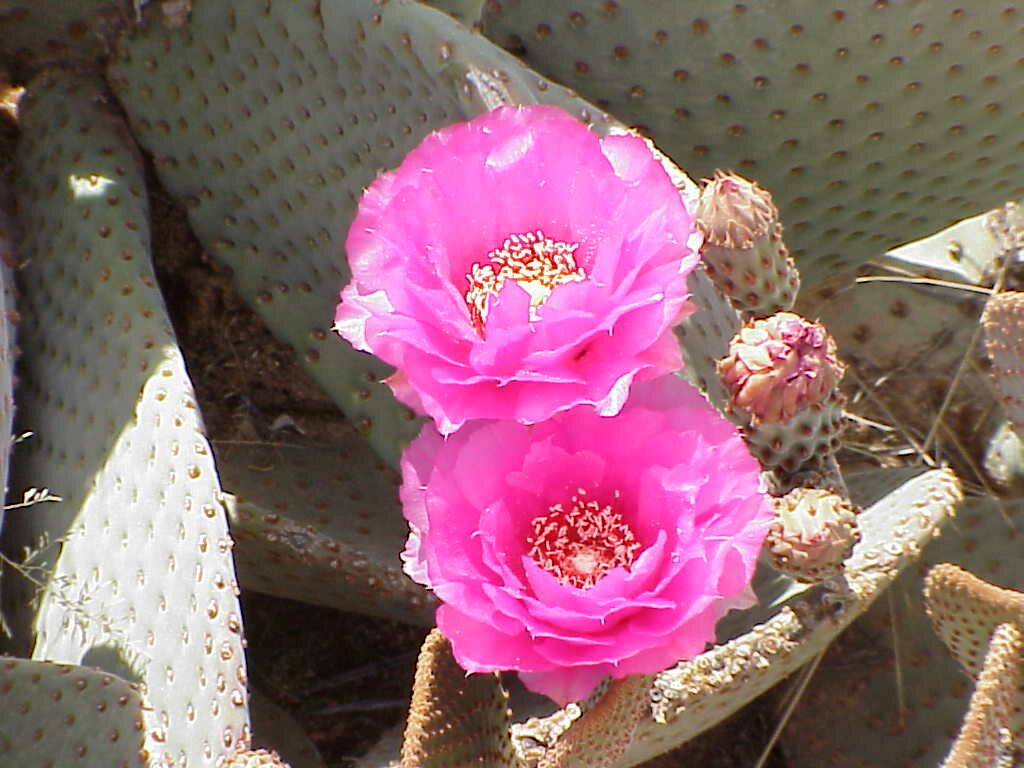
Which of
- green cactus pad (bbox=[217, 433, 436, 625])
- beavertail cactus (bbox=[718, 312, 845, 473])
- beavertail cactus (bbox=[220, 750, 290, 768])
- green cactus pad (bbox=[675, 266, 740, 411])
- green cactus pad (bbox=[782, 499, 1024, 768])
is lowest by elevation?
green cactus pad (bbox=[782, 499, 1024, 768])

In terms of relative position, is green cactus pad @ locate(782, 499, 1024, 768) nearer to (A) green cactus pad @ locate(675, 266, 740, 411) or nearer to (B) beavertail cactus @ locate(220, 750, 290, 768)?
(A) green cactus pad @ locate(675, 266, 740, 411)

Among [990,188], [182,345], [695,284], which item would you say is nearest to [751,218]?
[695,284]

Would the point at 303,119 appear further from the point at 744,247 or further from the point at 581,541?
the point at 581,541

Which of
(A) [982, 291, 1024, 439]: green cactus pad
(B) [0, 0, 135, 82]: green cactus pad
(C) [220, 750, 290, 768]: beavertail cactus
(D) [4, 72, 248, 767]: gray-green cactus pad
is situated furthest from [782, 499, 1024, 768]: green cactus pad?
(B) [0, 0, 135, 82]: green cactus pad

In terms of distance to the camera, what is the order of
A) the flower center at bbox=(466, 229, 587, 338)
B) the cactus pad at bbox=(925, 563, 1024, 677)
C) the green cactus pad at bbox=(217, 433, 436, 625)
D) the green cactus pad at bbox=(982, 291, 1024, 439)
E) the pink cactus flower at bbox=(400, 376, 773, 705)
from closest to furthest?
the pink cactus flower at bbox=(400, 376, 773, 705) < the flower center at bbox=(466, 229, 587, 338) < the cactus pad at bbox=(925, 563, 1024, 677) < the green cactus pad at bbox=(982, 291, 1024, 439) < the green cactus pad at bbox=(217, 433, 436, 625)

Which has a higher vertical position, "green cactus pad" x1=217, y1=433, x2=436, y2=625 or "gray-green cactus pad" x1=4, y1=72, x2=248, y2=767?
"gray-green cactus pad" x1=4, y1=72, x2=248, y2=767

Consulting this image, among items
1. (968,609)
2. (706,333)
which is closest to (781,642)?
(968,609)

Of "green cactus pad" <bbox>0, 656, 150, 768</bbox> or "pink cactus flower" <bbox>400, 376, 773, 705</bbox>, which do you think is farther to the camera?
"green cactus pad" <bbox>0, 656, 150, 768</bbox>
